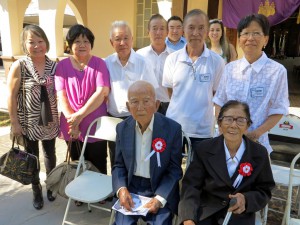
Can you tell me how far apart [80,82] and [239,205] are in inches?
70.9

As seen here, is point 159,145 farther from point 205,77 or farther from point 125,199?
point 205,77

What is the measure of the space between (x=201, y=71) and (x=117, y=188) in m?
1.22

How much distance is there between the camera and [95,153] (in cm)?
305

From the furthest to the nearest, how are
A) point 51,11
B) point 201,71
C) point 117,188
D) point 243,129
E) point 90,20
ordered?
point 90,20, point 51,11, point 201,71, point 117,188, point 243,129

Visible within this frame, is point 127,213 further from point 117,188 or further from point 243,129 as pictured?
point 243,129

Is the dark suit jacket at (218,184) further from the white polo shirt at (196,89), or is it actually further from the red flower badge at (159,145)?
the white polo shirt at (196,89)

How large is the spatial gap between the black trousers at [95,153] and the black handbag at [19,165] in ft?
1.36

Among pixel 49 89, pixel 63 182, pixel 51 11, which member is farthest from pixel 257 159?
pixel 51 11

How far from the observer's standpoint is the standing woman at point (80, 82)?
2717mm

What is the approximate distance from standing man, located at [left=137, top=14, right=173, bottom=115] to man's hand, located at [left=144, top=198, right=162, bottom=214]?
50.4 inches

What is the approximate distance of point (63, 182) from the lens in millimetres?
2785

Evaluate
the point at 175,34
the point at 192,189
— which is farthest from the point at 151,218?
the point at 175,34

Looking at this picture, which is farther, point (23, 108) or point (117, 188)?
point (23, 108)

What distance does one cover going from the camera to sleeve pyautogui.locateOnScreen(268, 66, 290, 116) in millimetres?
2098
